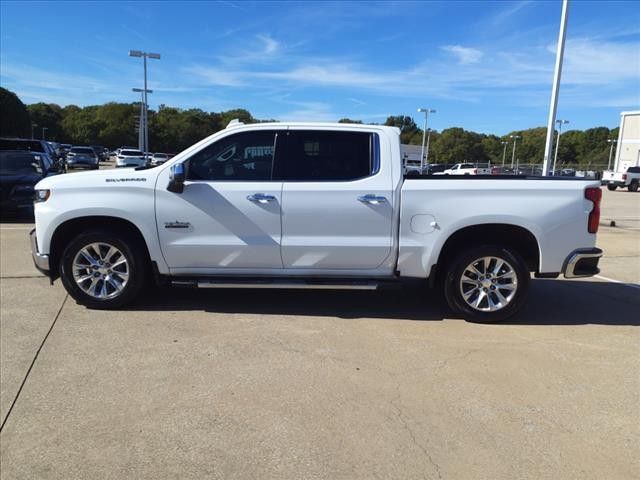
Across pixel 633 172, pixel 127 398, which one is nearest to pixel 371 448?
pixel 127 398

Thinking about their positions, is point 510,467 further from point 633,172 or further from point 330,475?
point 633,172

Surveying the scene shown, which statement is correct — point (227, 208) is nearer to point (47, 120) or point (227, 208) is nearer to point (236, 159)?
point (236, 159)

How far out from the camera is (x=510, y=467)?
2924mm

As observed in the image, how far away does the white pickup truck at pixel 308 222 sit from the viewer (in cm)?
519

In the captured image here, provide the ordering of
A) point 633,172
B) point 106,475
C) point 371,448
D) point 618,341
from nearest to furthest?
point 106,475 < point 371,448 < point 618,341 < point 633,172

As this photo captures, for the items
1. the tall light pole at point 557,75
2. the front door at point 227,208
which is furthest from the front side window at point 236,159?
the tall light pole at point 557,75

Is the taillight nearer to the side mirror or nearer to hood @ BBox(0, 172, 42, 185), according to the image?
the side mirror

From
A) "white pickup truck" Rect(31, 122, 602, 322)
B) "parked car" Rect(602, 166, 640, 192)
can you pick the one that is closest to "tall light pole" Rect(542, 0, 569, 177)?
"white pickup truck" Rect(31, 122, 602, 322)

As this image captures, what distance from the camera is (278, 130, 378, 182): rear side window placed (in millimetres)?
5301

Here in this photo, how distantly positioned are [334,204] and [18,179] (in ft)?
33.5

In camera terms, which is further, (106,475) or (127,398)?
(127,398)

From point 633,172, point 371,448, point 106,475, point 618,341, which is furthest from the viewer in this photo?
point 633,172

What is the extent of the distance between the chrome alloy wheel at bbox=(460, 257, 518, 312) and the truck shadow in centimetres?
33

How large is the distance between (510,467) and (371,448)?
0.77m
